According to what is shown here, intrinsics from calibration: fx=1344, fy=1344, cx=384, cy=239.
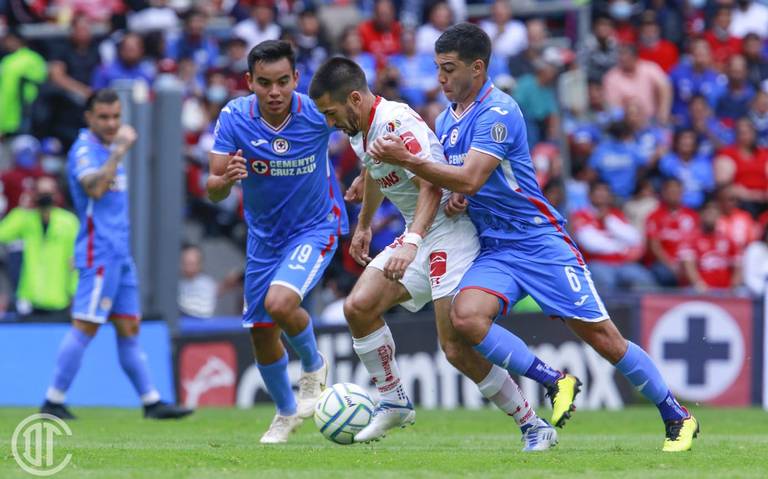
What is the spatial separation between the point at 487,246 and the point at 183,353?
7142 millimetres

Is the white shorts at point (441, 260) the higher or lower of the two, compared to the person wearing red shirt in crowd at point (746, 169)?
higher

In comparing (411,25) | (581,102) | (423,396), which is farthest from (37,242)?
(581,102)

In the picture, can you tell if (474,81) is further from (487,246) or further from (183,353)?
(183,353)

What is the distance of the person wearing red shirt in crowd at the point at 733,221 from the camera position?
17641mm

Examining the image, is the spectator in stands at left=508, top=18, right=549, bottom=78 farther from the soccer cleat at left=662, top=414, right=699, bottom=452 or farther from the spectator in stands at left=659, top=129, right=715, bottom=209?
the soccer cleat at left=662, top=414, right=699, bottom=452

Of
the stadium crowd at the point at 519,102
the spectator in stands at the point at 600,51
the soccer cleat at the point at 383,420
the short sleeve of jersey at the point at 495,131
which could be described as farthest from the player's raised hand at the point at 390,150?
the spectator in stands at the point at 600,51

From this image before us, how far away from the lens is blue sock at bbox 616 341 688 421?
26.8ft

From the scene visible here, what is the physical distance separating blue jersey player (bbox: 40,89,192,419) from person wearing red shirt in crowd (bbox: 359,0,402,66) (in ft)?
25.0

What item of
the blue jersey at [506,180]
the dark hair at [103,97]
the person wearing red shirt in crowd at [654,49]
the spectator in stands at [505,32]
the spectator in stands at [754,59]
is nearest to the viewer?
the blue jersey at [506,180]

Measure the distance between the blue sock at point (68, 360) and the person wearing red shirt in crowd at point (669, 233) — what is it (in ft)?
27.1

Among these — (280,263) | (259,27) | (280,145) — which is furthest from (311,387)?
(259,27)

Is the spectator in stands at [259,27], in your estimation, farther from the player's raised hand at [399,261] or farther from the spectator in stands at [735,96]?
the player's raised hand at [399,261]

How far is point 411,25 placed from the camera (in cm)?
1981

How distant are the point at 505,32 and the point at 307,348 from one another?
1129cm
